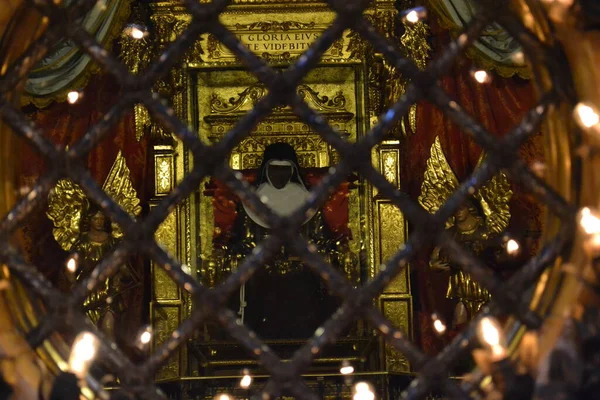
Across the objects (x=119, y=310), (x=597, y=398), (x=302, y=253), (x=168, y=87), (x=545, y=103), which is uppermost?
(x=168, y=87)

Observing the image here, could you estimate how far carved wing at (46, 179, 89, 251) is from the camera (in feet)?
16.5

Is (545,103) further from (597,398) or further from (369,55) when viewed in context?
(369,55)

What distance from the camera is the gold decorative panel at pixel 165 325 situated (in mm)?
4906

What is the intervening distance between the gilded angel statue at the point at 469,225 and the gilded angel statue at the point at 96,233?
1494 millimetres

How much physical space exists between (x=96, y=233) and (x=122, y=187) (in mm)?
308

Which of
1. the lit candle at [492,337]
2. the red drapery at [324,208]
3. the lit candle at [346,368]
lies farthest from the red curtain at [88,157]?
the lit candle at [492,337]

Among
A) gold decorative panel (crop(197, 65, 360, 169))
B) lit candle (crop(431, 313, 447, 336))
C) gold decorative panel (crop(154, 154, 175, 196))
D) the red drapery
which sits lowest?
lit candle (crop(431, 313, 447, 336))

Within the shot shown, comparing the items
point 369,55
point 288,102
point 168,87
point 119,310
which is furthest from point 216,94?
point 288,102

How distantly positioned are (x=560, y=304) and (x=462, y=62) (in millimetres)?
4442

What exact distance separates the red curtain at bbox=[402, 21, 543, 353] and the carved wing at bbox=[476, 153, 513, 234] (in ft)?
0.26

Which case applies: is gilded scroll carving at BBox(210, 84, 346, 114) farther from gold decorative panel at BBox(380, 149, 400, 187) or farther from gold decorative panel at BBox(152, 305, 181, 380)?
gold decorative panel at BBox(152, 305, 181, 380)

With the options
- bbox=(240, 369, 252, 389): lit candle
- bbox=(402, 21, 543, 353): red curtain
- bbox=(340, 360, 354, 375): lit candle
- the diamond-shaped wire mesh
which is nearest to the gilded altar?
bbox=(402, 21, 543, 353): red curtain

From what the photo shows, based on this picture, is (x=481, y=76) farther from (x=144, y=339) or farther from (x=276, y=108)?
(x=144, y=339)

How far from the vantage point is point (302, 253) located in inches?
39.8
